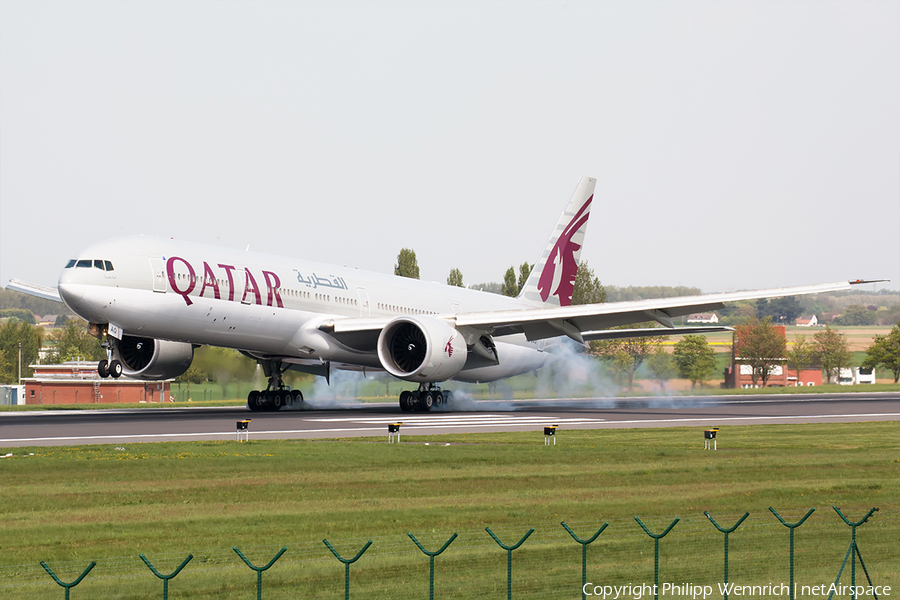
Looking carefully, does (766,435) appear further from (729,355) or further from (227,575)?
(729,355)

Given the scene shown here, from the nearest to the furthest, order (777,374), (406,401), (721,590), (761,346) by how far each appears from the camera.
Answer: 1. (721,590)
2. (406,401)
3. (761,346)
4. (777,374)

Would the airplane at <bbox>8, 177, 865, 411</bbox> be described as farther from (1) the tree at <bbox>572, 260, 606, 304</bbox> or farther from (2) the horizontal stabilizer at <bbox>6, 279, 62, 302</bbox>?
(1) the tree at <bbox>572, 260, 606, 304</bbox>

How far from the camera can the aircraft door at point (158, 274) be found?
35.2 meters

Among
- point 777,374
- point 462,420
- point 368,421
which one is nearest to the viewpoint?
point 368,421

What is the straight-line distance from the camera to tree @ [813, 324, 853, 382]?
12162 centimetres

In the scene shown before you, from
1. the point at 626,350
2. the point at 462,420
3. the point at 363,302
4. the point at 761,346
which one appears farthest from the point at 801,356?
the point at 462,420

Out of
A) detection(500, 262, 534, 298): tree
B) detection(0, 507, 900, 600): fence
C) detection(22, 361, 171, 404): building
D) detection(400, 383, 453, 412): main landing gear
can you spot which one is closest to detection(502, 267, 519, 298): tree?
detection(500, 262, 534, 298): tree

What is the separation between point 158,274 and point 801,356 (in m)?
104

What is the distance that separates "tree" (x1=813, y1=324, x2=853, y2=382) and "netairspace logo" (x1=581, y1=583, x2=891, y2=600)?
381 ft

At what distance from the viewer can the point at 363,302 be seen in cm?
4441

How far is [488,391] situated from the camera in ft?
189

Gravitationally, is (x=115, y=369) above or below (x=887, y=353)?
below

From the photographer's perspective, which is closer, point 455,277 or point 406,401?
point 406,401

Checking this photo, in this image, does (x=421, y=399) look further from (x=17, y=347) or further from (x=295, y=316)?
(x=17, y=347)
